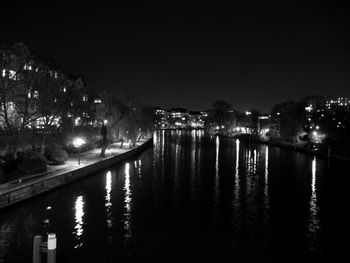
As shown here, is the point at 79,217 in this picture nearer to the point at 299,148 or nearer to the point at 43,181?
the point at 43,181

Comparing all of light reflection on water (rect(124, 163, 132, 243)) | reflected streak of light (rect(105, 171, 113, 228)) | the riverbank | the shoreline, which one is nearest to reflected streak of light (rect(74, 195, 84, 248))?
reflected streak of light (rect(105, 171, 113, 228))

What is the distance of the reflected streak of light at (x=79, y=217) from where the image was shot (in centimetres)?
1611

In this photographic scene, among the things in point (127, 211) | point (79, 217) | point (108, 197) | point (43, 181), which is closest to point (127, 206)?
point (127, 211)

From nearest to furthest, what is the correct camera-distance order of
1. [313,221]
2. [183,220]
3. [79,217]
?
1. [79,217]
2. [183,220]
3. [313,221]

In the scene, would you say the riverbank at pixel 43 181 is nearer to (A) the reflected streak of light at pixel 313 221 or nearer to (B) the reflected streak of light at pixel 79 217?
(B) the reflected streak of light at pixel 79 217

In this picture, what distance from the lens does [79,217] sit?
1886cm

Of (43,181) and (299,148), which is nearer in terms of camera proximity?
(43,181)

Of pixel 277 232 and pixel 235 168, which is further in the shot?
pixel 235 168

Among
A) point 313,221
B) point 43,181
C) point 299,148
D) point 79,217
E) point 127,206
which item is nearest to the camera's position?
point 79,217

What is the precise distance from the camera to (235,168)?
135 ft

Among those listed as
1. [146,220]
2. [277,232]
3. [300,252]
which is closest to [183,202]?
[146,220]

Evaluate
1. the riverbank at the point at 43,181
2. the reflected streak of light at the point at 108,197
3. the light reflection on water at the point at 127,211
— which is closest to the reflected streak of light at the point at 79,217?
the reflected streak of light at the point at 108,197

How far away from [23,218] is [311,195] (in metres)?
21.2

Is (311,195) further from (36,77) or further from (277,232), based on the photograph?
(36,77)
